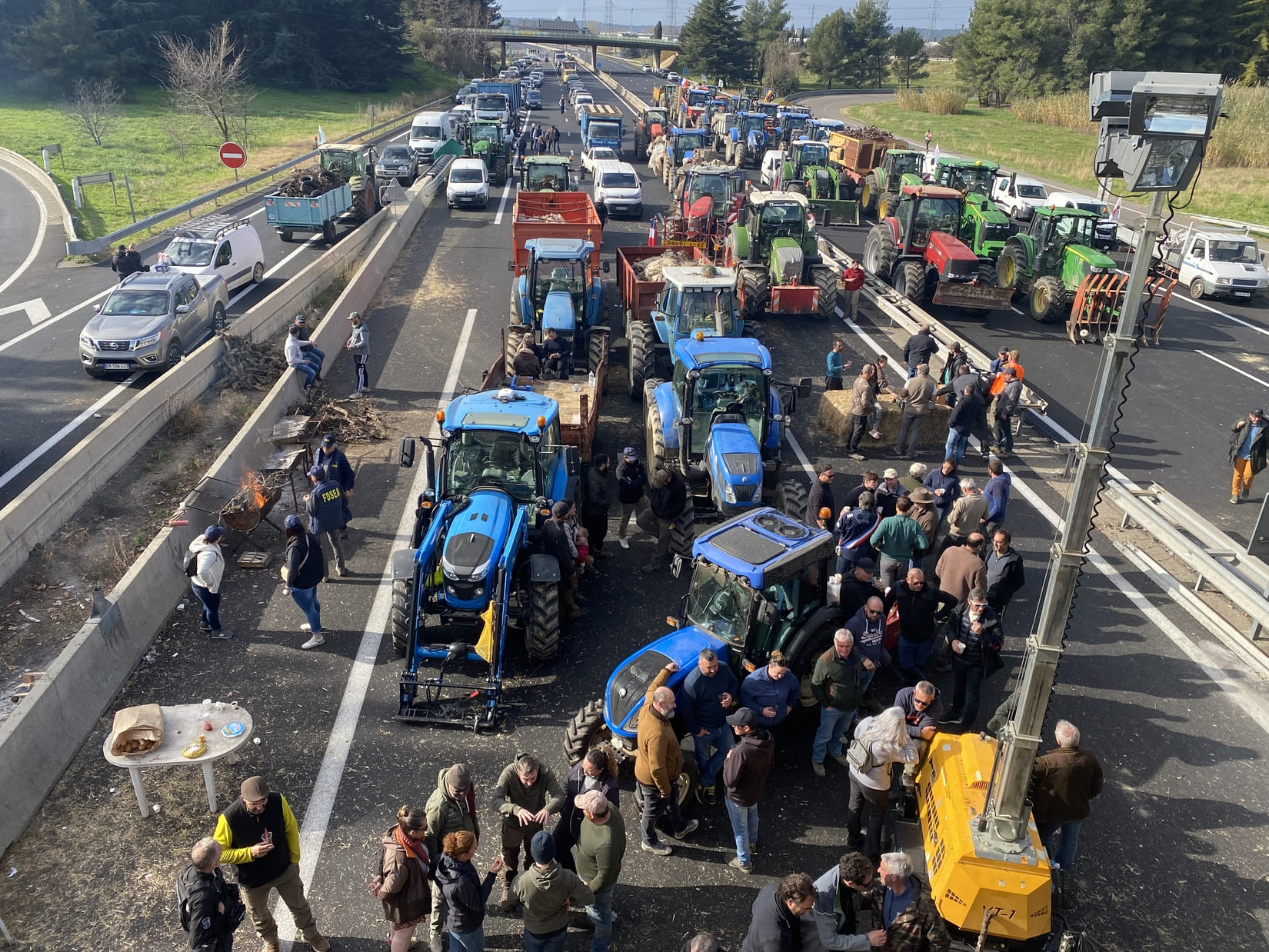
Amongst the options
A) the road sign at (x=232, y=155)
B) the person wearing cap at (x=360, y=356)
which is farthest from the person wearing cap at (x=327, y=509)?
the road sign at (x=232, y=155)

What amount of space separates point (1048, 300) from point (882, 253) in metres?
3.91

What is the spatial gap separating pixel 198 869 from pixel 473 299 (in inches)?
685

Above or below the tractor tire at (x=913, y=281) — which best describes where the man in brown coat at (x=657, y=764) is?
below

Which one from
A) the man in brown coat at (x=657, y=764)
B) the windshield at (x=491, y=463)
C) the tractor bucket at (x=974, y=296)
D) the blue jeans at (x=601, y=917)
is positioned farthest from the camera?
the tractor bucket at (x=974, y=296)

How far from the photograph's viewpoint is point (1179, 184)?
4469 millimetres

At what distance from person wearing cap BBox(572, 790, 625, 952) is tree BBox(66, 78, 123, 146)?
45955 mm

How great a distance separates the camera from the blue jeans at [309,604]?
360 inches

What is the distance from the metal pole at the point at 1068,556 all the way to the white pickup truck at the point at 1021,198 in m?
30.2

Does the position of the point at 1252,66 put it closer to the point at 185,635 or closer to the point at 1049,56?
the point at 1049,56

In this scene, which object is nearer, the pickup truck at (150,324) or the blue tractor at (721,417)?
the blue tractor at (721,417)

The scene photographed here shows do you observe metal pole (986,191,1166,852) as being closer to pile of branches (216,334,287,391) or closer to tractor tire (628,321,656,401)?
tractor tire (628,321,656,401)

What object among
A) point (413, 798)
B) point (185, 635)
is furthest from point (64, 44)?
point (413, 798)

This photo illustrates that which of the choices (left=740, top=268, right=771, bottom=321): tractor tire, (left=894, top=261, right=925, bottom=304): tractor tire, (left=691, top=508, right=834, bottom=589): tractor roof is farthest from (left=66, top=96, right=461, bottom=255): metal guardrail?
(left=691, top=508, right=834, bottom=589): tractor roof

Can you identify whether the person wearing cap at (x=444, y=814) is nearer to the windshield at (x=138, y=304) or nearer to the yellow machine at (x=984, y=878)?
the yellow machine at (x=984, y=878)
